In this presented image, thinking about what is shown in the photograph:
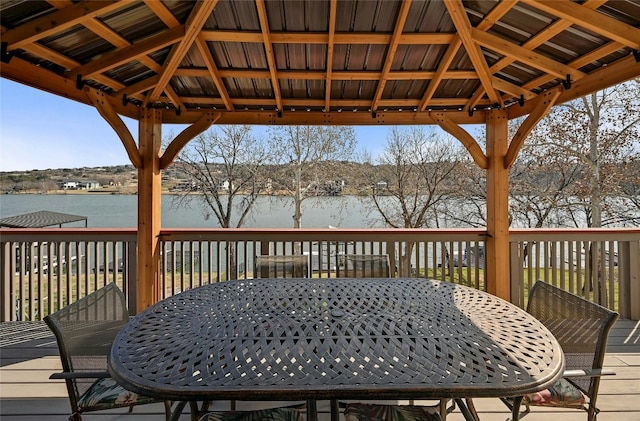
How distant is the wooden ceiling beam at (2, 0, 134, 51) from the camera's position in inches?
93.5

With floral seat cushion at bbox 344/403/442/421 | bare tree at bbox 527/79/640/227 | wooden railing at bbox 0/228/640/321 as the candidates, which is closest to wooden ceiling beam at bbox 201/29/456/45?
wooden railing at bbox 0/228/640/321

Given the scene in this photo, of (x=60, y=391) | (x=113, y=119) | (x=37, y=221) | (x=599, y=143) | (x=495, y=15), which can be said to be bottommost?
(x=60, y=391)

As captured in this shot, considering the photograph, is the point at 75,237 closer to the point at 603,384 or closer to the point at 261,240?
the point at 261,240

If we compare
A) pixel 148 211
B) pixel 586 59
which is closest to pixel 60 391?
pixel 148 211

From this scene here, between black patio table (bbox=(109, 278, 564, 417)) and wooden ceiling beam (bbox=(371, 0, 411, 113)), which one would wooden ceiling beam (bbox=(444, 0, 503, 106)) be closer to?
wooden ceiling beam (bbox=(371, 0, 411, 113))

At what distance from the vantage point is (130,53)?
118 inches

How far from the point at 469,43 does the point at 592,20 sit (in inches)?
34.5

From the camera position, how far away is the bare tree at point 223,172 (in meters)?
13.9

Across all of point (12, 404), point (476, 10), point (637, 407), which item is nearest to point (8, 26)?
point (12, 404)

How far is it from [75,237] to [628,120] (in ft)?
44.2

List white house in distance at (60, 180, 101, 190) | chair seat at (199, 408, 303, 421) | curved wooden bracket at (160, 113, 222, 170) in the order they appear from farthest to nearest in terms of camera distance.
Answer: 1. white house in distance at (60, 180, 101, 190)
2. curved wooden bracket at (160, 113, 222, 170)
3. chair seat at (199, 408, 303, 421)

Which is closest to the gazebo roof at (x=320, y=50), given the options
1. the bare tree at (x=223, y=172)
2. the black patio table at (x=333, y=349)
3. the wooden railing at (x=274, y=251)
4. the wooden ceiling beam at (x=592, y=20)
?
the wooden ceiling beam at (x=592, y=20)

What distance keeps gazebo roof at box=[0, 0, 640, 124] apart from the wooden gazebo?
0.5 inches

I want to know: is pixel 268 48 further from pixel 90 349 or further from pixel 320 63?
pixel 90 349
